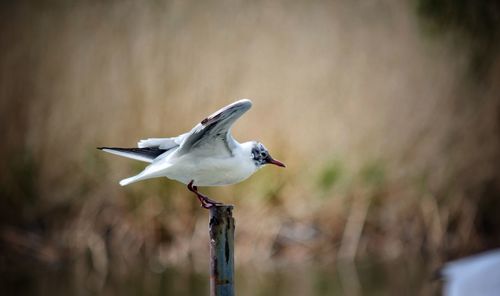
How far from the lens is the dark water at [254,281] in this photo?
689cm

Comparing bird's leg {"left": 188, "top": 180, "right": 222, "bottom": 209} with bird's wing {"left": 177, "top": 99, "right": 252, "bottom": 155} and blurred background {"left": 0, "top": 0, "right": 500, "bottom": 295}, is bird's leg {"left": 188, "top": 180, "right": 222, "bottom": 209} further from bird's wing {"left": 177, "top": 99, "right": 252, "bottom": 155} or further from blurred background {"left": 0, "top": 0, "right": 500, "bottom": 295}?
blurred background {"left": 0, "top": 0, "right": 500, "bottom": 295}

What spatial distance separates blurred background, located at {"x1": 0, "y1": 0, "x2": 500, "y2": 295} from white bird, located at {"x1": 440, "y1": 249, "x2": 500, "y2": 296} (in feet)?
4.70

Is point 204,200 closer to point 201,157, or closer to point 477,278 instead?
point 201,157

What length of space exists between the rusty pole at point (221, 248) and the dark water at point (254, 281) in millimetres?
3229

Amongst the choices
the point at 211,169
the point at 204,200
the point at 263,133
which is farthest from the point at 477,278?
the point at 263,133

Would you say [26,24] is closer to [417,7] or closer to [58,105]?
[58,105]

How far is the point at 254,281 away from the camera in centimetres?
722

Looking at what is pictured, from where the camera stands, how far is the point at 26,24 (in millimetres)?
9656

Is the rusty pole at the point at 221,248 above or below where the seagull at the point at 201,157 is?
below

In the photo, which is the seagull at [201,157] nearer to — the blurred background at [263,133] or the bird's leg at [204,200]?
the bird's leg at [204,200]

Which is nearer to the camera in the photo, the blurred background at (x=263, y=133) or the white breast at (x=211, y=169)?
the white breast at (x=211, y=169)

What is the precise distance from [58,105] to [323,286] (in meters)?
3.57

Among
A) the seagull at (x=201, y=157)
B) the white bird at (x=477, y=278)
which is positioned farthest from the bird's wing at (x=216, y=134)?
the white bird at (x=477, y=278)

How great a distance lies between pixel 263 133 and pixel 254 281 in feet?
6.14
